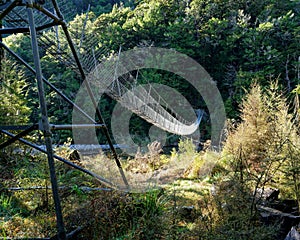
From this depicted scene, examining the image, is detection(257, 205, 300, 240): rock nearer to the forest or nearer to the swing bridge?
the forest

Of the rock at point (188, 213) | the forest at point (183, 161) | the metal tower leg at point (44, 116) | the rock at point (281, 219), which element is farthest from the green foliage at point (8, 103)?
the rock at point (281, 219)

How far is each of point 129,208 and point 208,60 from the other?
1316 centimetres

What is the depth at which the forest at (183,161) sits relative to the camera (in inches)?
65.2

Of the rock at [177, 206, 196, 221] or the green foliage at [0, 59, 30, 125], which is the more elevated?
the green foliage at [0, 59, 30, 125]

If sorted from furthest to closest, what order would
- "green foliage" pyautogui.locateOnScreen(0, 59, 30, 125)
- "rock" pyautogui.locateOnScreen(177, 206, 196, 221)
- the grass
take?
"green foliage" pyautogui.locateOnScreen(0, 59, 30, 125), "rock" pyautogui.locateOnScreen(177, 206, 196, 221), the grass

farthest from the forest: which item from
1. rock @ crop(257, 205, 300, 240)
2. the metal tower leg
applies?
the metal tower leg

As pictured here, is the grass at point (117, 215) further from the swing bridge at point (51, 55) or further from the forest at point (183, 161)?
the swing bridge at point (51, 55)

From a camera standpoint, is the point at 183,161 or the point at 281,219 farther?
the point at 183,161

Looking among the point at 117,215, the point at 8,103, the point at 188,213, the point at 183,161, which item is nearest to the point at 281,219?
the point at 188,213

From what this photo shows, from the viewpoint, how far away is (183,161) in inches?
178

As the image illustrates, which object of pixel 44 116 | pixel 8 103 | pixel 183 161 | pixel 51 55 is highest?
pixel 51 55

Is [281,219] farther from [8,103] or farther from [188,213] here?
[8,103]

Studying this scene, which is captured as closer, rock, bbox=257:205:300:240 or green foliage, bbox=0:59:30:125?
rock, bbox=257:205:300:240

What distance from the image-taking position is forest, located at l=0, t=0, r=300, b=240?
65.2 inches
